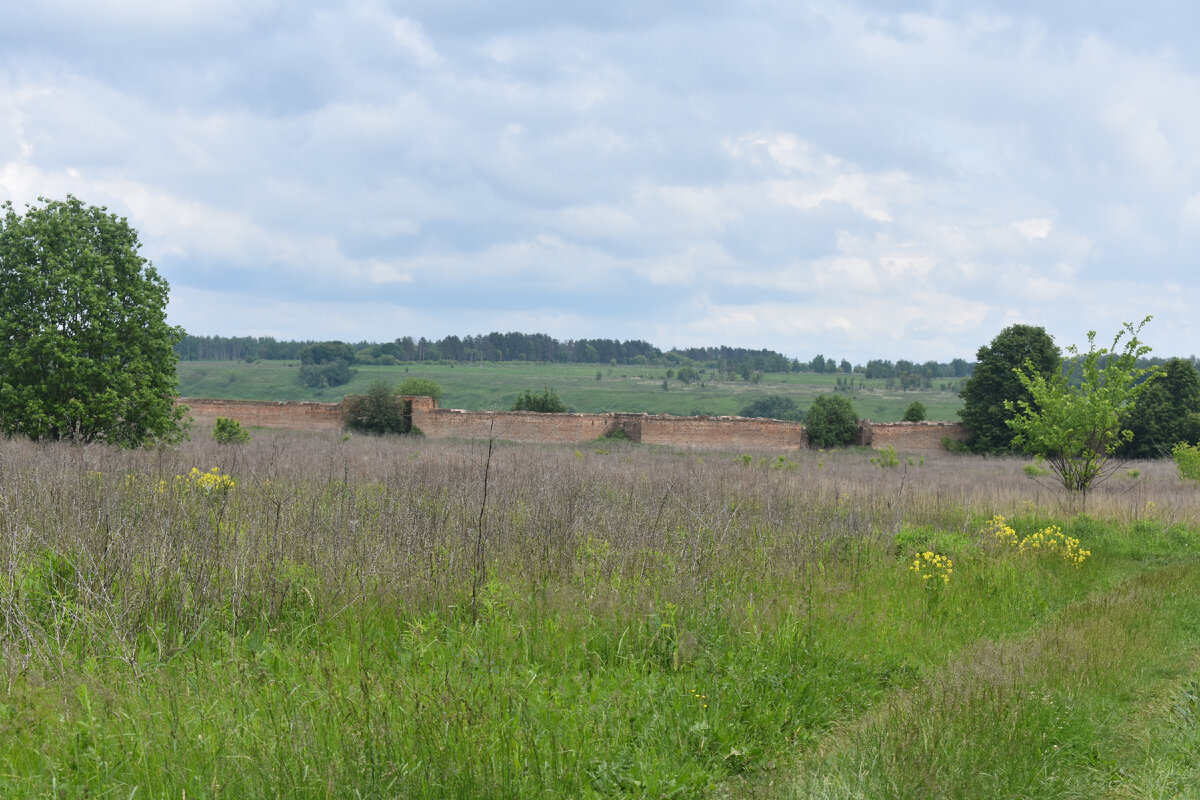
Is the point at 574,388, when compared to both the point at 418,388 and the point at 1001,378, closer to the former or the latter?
the point at 418,388

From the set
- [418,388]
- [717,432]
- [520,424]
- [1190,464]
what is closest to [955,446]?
[717,432]

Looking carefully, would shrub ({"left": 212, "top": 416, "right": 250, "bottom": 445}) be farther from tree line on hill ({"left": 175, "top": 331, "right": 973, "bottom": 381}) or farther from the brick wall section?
tree line on hill ({"left": 175, "top": 331, "right": 973, "bottom": 381})

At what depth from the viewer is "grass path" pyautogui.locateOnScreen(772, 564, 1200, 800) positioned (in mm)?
3568

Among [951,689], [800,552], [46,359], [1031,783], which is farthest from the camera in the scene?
[46,359]

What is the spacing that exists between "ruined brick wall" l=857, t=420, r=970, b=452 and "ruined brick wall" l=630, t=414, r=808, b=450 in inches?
130

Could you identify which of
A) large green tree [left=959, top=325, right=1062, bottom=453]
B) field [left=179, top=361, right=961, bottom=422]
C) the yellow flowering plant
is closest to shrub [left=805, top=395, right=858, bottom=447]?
large green tree [left=959, top=325, right=1062, bottom=453]

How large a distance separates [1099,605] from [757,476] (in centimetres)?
802

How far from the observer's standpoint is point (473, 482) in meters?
10.2

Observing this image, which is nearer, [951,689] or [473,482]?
[951,689]

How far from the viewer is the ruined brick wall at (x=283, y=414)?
3641cm

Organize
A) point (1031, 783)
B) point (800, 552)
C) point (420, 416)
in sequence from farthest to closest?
point (420, 416) < point (800, 552) < point (1031, 783)

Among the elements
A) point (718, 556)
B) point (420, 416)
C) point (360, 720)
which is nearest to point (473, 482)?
point (718, 556)

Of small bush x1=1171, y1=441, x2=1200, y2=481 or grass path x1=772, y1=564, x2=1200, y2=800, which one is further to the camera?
small bush x1=1171, y1=441, x2=1200, y2=481

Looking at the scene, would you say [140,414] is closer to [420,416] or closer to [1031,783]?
[1031,783]
